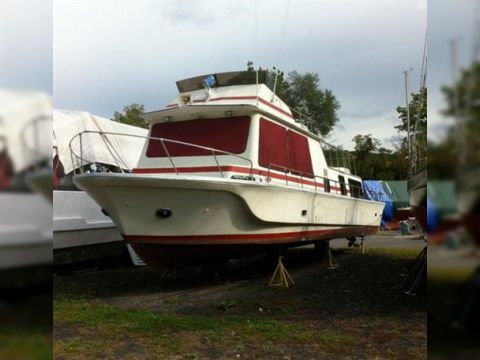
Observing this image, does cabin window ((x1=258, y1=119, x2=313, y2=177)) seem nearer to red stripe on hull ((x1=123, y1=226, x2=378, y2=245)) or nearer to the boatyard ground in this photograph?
red stripe on hull ((x1=123, y1=226, x2=378, y2=245))

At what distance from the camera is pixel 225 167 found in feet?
15.4

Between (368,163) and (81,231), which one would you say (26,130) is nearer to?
(81,231)

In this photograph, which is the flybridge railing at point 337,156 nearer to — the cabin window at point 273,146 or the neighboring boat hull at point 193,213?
the cabin window at point 273,146

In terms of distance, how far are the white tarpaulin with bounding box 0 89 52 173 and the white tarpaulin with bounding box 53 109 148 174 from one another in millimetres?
4261

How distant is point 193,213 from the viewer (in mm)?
4449

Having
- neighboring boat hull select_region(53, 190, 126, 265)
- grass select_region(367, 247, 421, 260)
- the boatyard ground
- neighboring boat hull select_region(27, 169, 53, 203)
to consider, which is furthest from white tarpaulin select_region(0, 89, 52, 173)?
grass select_region(367, 247, 421, 260)

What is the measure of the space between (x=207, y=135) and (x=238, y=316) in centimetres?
229

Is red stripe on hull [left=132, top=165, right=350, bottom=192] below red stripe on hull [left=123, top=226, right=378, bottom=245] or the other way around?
the other way around

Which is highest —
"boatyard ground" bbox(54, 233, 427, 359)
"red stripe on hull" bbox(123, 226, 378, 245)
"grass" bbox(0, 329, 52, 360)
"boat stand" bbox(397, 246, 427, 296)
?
"grass" bbox(0, 329, 52, 360)

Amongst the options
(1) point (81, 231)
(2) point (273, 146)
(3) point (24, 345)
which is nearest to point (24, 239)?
(3) point (24, 345)

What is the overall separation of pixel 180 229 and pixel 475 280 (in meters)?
3.95

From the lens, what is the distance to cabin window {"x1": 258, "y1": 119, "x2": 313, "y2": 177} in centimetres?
522

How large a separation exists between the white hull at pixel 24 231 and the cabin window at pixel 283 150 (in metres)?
4.19

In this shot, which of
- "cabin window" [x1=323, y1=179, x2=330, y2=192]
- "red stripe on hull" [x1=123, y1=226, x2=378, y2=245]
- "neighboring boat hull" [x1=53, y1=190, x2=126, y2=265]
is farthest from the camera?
"cabin window" [x1=323, y1=179, x2=330, y2=192]
